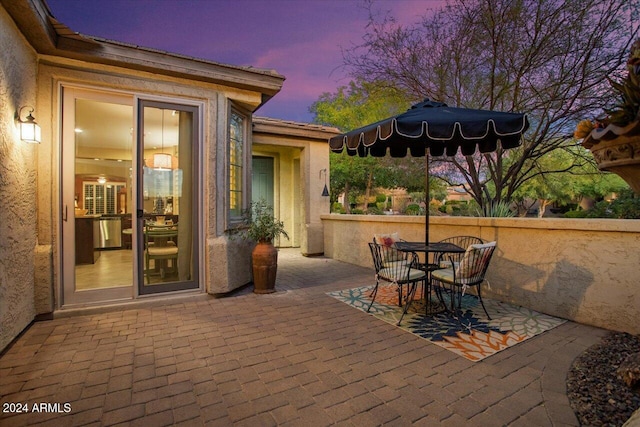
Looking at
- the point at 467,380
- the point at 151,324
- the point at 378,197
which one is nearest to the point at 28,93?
the point at 151,324

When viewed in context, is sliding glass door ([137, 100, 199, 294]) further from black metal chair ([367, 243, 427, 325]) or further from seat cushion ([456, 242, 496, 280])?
seat cushion ([456, 242, 496, 280])

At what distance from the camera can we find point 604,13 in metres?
5.27

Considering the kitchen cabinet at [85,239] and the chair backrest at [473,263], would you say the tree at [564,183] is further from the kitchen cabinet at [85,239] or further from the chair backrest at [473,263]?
the kitchen cabinet at [85,239]

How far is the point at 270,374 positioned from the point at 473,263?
2374 mm

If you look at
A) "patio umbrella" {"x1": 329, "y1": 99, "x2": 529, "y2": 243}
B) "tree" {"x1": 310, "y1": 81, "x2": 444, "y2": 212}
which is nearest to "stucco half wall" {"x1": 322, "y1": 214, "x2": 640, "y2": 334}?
"patio umbrella" {"x1": 329, "y1": 99, "x2": 529, "y2": 243}

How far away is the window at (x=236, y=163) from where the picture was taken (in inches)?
200

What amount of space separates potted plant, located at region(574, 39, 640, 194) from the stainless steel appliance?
723 centimetres

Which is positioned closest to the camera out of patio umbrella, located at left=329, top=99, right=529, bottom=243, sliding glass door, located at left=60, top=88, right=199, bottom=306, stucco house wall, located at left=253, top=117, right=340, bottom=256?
patio umbrella, located at left=329, top=99, right=529, bottom=243

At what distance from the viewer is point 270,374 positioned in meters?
2.54

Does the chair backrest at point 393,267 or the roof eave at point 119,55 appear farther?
the chair backrest at point 393,267

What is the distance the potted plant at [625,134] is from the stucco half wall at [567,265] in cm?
245

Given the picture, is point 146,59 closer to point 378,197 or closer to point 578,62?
point 578,62

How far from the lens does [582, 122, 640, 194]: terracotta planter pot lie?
138 centimetres

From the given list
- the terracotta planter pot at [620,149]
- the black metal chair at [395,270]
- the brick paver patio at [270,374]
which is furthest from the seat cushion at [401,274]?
the terracotta planter pot at [620,149]
